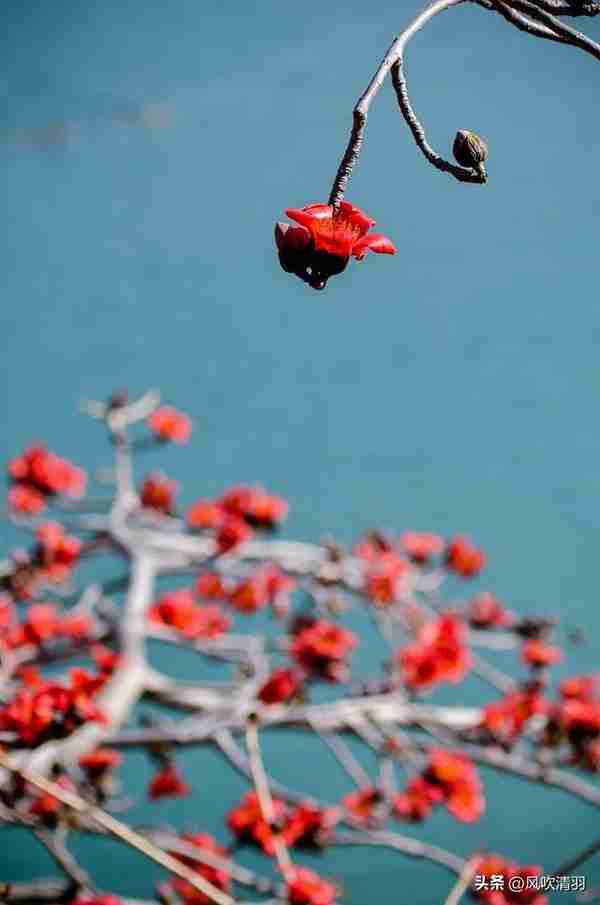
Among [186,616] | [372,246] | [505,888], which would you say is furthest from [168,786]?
[372,246]

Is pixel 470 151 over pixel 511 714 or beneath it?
over

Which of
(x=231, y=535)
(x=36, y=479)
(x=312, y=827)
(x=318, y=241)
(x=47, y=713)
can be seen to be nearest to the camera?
(x=318, y=241)

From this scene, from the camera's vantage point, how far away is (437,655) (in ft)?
7.03

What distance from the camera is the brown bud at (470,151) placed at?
433 millimetres

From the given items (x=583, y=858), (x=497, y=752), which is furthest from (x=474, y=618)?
(x=583, y=858)

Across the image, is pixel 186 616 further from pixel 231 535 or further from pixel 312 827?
pixel 312 827

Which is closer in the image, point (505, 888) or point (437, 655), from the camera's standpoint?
point (505, 888)

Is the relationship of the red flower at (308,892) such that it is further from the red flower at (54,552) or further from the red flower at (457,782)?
the red flower at (54,552)

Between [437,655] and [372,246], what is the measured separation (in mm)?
1801

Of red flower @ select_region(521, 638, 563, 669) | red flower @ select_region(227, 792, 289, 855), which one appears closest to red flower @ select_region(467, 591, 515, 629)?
red flower @ select_region(521, 638, 563, 669)

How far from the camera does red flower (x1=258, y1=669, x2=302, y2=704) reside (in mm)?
1779

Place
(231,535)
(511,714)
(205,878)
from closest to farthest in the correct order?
(205,878)
(511,714)
(231,535)

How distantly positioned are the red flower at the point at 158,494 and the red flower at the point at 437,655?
33.3 inches

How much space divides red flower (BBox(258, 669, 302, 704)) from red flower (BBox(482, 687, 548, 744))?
436 mm
